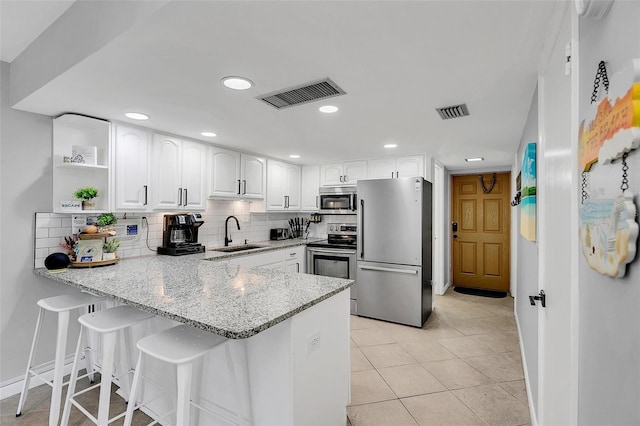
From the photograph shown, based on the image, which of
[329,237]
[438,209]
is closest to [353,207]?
[329,237]

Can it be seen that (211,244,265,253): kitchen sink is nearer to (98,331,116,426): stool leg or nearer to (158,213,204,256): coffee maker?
(158,213,204,256): coffee maker

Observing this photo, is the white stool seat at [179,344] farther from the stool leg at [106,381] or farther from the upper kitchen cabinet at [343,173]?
the upper kitchen cabinet at [343,173]

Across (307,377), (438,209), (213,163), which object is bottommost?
(307,377)

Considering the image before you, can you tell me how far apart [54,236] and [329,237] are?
3.17m

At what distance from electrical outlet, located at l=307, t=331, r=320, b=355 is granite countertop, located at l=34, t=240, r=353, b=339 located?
0.63ft

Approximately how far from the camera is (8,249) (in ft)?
7.46

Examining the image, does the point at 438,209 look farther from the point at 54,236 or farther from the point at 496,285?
the point at 54,236

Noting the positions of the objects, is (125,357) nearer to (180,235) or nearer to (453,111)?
(180,235)

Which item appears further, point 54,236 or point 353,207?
point 353,207

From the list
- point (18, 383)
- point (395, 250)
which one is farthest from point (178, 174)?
point (395, 250)

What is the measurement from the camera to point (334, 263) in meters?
4.30

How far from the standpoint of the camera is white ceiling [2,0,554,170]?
1.24 meters

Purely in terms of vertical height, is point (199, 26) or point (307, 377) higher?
point (199, 26)

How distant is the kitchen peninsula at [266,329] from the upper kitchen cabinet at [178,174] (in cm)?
112
